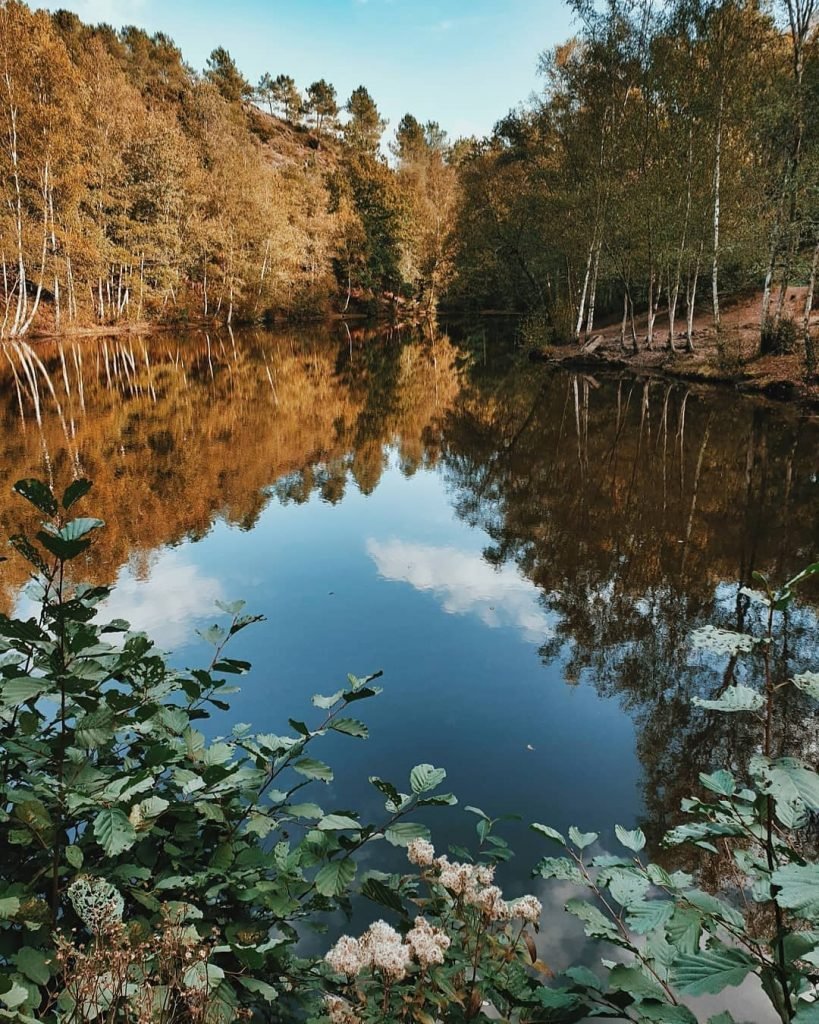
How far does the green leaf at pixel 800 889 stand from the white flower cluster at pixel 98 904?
154 centimetres

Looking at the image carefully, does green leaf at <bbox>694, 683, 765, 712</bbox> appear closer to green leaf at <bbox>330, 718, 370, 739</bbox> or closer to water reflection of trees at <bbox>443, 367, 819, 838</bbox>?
green leaf at <bbox>330, 718, 370, 739</bbox>

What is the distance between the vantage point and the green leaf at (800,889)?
43.0 inches

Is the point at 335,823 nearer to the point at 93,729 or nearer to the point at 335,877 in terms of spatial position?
the point at 335,877

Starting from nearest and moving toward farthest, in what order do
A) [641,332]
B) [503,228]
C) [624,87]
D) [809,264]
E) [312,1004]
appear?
[312,1004] < [809,264] < [624,87] < [641,332] < [503,228]

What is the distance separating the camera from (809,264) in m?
19.8

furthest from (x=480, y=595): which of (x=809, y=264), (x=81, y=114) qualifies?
(x=81, y=114)

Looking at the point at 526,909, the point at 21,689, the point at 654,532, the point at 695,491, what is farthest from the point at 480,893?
the point at 695,491

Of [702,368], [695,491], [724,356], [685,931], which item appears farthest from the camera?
[702,368]

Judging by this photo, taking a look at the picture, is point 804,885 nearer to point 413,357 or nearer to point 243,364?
point 243,364

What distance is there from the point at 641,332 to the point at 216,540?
31391 millimetres

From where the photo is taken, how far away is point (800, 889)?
1.13 meters

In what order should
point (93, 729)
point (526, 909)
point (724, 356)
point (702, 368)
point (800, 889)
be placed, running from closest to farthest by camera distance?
point (800, 889) < point (93, 729) < point (526, 909) < point (724, 356) < point (702, 368)

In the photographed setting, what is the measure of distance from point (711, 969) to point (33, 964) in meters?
1.73

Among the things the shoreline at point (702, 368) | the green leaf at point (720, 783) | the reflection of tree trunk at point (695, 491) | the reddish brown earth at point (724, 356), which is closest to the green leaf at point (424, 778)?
the green leaf at point (720, 783)
